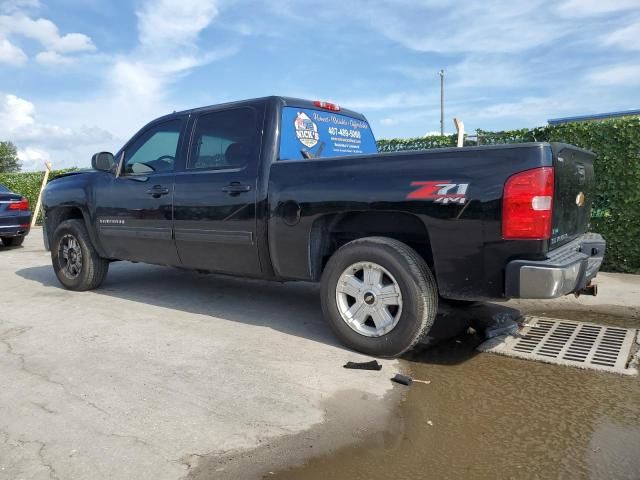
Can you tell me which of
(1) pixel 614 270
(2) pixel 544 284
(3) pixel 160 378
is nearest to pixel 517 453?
(2) pixel 544 284

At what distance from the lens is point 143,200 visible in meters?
5.28

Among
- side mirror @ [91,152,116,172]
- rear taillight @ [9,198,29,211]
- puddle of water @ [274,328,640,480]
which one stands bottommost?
puddle of water @ [274,328,640,480]

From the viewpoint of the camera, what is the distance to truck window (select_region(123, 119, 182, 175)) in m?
5.19

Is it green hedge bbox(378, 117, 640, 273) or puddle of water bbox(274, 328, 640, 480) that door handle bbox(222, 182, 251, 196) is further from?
green hedge bbox(378, 117, 640, 273)

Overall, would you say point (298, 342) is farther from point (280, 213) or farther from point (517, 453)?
point (517, 453)

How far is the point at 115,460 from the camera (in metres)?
2.51

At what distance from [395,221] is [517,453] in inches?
71.6

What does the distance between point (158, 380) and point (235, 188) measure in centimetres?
172

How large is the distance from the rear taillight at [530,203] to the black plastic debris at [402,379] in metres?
1.13

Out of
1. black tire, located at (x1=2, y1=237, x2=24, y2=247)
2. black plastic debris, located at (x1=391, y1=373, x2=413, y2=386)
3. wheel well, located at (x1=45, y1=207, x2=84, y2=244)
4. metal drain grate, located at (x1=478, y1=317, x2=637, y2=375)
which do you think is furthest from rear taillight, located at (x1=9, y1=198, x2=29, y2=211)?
metal drain grate, located at (x1=478, y1=317, x2=637, y2=375)

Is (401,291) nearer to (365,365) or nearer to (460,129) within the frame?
(365,365)

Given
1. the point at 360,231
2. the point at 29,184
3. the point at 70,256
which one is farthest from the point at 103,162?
the point at 29,184

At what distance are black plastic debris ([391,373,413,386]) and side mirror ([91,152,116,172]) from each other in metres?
3.85

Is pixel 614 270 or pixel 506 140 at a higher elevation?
pixel 506 140
